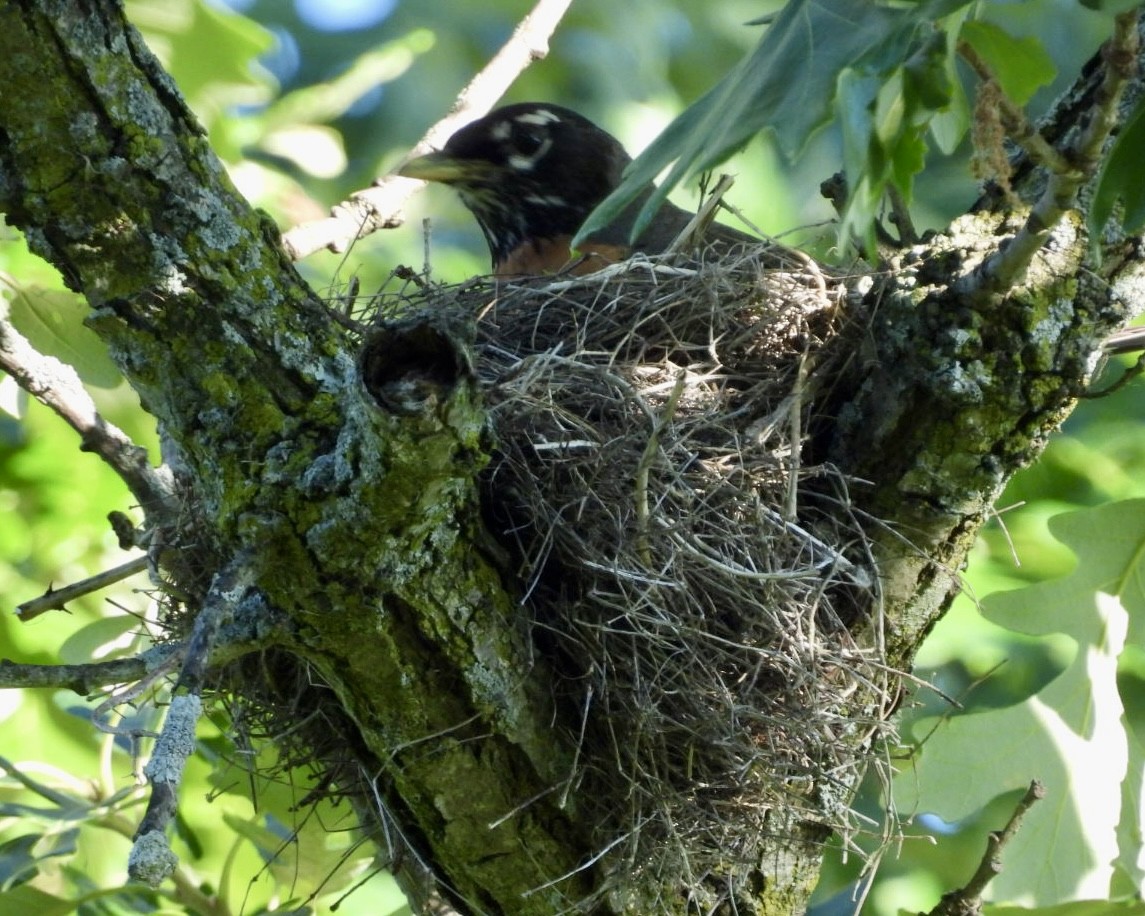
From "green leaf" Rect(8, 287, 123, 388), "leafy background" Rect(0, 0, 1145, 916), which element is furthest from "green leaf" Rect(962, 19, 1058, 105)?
"green leaf" Rect(8, 287, 123, 388)

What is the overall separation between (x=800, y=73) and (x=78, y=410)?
2019 millimetres

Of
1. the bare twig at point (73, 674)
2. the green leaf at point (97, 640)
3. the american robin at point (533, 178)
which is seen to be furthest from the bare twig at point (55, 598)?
the american robin at point (533, 178)

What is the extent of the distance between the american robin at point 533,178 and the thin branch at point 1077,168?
204cm

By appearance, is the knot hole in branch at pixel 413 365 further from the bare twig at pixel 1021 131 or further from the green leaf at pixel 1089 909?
the green leaf at pixel 1089 909

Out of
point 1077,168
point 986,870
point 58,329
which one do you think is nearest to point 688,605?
point 986,870

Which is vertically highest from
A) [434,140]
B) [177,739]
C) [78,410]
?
[434,140]

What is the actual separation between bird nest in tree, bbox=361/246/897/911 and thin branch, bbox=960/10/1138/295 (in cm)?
54

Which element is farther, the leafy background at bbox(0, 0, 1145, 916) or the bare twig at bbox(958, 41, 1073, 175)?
the leafy background at bbox(0, 0, 1145, 916)

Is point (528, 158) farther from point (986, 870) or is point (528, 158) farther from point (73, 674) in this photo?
point (73, 674)

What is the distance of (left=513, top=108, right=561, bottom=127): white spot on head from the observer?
4.58 metres

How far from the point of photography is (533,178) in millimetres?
4629

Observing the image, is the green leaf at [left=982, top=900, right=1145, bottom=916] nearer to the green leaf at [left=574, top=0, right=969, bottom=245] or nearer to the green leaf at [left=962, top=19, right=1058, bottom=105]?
the green leaf at [left=962, top=19, right=1058, bottom=105]

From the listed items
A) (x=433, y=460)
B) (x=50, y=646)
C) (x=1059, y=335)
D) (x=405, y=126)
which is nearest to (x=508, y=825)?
(x=433, y=460)

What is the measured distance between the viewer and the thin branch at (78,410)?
121 inches
